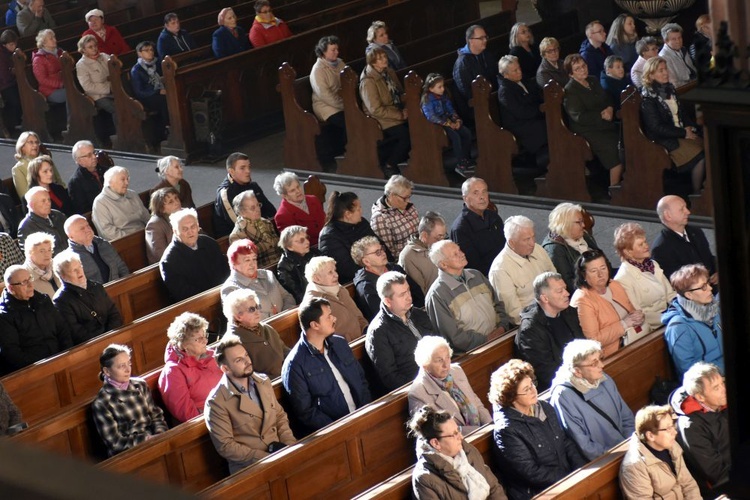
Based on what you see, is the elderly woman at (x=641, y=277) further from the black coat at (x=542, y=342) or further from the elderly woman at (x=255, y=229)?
the elderly woman at (x=255, y=229)

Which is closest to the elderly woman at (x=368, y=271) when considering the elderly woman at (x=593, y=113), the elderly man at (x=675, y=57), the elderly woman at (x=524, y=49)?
the elderly woman at (x=593, y=113)

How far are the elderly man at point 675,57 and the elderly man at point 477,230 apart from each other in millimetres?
3056

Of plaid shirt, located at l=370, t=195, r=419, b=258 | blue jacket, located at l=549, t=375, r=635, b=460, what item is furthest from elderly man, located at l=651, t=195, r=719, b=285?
blue jacket, located at l=549, t=375, r=635, b=460

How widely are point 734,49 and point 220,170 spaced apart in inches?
318

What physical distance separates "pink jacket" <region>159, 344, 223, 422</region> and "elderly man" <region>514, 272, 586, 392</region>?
1435 millimetres

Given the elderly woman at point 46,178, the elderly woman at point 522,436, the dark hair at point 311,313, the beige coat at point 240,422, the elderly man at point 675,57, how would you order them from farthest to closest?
the elderly man at point 675,57 < the elderly woman at point 46,178 < the dark hair at point 311,313 < the beige coat at point 240,422 < the elderly woman at point 522,436

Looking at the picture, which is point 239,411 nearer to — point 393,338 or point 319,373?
point 319,373

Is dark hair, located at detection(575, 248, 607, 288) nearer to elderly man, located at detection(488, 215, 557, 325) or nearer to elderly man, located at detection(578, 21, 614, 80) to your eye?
elderly man, located at detection(488, 215, 557, 325)

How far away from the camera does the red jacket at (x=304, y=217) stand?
6.57m

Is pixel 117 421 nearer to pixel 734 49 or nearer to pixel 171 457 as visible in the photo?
pixel 171 457

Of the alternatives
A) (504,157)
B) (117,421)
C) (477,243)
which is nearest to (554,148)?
(504,157)

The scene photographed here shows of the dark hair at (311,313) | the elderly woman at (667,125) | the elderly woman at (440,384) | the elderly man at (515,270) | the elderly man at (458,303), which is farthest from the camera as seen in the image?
the elderly woman at (667,125)

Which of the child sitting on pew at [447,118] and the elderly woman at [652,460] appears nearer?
the elderly woman at [652,460]

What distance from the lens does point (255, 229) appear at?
6.39 m
